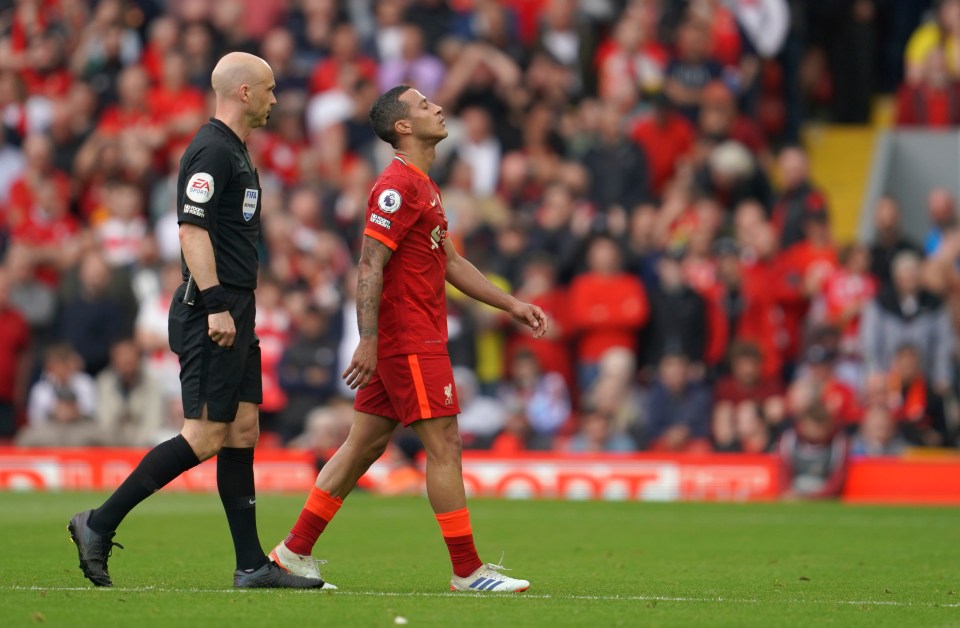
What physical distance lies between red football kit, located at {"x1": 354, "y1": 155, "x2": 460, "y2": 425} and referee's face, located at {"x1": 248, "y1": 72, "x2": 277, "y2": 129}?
2.25 ft

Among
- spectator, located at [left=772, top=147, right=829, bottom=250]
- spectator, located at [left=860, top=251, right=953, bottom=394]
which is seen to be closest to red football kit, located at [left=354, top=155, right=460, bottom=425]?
spectator, located at [left=860, top=251, right=953, bottom=394]

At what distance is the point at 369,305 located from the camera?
8.13 meters

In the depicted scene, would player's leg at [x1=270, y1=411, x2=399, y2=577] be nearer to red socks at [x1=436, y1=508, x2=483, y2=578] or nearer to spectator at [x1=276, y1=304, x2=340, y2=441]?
red socks at [x1=436, y1=508, x2=483, y2=578]

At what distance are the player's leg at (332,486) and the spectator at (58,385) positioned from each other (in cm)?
1047

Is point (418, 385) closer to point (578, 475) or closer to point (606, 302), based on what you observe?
point (578, 475)

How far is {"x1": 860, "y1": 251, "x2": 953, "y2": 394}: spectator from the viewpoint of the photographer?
1716 cm

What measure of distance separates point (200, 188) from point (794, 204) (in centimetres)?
1189

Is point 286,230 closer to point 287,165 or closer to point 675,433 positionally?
point 287,165

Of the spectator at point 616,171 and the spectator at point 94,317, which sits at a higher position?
the spectator at point 616,171

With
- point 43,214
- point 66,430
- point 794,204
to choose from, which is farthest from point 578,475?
point 43,214

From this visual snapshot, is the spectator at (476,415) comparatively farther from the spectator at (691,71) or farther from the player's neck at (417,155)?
the player's neck at (417,155)

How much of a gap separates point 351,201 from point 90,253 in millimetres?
3085

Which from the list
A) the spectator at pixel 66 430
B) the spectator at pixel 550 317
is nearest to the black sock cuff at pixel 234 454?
the spectator at pixel 550 317

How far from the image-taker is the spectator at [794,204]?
736 inches
